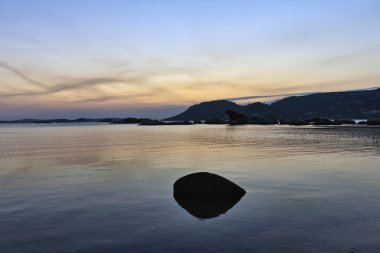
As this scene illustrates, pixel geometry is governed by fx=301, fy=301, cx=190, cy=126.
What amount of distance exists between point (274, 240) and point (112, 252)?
5634mm

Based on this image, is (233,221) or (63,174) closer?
(233,221)

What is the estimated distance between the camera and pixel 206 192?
16.7 m

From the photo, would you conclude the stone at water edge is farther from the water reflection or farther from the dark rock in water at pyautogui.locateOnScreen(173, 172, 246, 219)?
the water reflection

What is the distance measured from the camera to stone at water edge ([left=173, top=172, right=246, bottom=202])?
1669 centimetres

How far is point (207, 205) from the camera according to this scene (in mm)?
15570

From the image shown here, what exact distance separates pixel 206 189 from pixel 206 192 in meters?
0.17

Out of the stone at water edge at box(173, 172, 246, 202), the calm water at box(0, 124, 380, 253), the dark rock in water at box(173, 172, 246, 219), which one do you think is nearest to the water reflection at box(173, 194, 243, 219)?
the dark rock in water at box(173, 172, 246, 219)

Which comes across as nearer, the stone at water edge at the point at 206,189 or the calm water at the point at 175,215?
the calm water at the point at 175,215

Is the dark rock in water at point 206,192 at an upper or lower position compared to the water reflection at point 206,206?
upper

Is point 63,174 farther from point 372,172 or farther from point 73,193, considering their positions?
point 372,172

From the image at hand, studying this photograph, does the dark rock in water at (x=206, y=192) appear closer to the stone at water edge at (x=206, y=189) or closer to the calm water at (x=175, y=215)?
the stone at water edge at (x=206, y=189)

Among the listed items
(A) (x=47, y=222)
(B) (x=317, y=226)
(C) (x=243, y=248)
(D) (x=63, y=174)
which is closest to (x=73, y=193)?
(A) (x=47, y=222)

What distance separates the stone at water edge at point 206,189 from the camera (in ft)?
54.7

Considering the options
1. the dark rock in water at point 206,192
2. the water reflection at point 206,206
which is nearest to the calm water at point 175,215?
the water reflection at point 206,206
